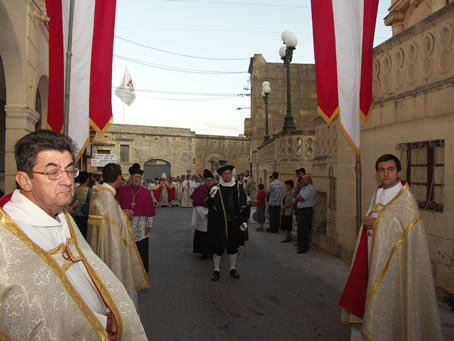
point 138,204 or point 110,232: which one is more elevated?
point 138,204

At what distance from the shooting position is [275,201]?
10.4 meters

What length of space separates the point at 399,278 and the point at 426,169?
8.74 feet

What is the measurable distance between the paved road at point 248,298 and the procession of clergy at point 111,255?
468 mm

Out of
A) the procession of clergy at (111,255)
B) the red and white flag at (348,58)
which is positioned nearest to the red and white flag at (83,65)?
the procession of clergy at (111,255)

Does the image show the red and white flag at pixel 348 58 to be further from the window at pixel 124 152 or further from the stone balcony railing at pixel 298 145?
the window at pixel 124 152

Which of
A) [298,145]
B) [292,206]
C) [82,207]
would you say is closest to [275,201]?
[292,206]

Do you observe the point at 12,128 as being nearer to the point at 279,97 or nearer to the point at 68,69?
the point at 68,69

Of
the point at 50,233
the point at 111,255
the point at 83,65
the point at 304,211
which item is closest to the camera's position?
the point at 50,233

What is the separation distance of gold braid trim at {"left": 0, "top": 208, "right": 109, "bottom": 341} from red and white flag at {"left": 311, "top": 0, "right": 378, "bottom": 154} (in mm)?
3339

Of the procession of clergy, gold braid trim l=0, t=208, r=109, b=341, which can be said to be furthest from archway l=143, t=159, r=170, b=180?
gold braid trim l=0, t=208, r=109, b=341

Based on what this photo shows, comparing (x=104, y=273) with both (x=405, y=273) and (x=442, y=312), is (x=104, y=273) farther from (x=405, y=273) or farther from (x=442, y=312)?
(x=442, y=312)

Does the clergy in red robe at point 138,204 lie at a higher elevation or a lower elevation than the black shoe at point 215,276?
higher

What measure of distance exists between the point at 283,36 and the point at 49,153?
35.2 ft

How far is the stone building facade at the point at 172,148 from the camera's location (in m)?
35.4
